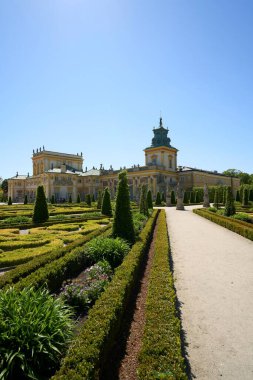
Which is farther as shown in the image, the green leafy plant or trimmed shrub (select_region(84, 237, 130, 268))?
trimmed shrub (select_region(84, 237, 130, 268))

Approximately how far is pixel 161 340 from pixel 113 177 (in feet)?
222

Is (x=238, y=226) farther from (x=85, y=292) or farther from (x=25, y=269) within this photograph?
(x=25, y=269)

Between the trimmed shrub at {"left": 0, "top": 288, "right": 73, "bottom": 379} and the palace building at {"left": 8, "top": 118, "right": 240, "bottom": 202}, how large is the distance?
5881 centimetres

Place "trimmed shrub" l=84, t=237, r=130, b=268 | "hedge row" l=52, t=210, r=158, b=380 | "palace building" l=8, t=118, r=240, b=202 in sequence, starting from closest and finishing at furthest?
"hedge row" l=52, t=210, r=158, b=380 → "trimmed shrub" l=84, t=237, r=130, b=268 → "palace building" l=8, t=118, r=240, b=202

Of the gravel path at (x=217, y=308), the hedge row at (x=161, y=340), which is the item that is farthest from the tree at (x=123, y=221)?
the hedge row at (x=161, y=340)

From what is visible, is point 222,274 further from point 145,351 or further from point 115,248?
point 145,351

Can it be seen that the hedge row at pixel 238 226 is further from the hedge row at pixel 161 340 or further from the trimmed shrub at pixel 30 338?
the trimmed shrub at pixel 30 338

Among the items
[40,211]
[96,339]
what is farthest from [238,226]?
[96,339]

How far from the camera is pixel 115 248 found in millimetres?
9180

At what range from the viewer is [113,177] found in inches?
2815

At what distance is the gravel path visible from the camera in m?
4.33

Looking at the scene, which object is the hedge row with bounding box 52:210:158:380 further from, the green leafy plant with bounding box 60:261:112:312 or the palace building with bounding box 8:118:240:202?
the palace building with bounding box 8:118:240:202

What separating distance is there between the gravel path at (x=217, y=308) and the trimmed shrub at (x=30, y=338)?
80.6 inches

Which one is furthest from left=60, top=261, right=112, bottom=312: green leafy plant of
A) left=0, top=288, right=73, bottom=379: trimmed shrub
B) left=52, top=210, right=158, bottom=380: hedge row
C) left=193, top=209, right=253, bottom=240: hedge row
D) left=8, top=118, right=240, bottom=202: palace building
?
left=8, top=118, right=240, bottom=202: palace building
